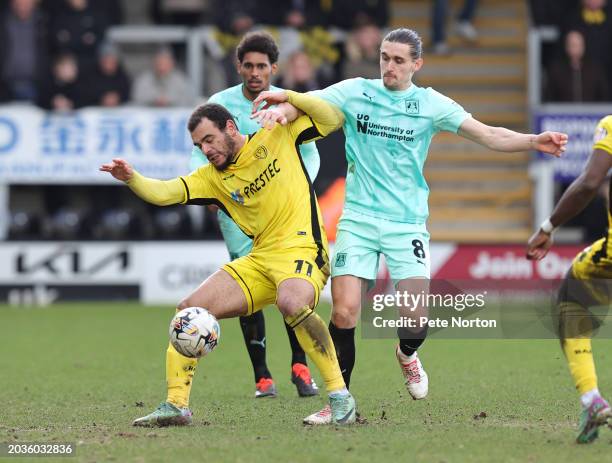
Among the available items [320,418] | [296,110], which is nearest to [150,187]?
[296,110]

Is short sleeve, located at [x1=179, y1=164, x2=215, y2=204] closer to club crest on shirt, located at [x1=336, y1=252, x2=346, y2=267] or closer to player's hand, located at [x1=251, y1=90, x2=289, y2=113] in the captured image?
player's hand, located at [x1=251, y1=90, x2=289, y2=113]

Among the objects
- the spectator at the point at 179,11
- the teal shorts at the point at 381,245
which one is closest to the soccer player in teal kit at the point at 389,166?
the teal shorts at the point at 381,245

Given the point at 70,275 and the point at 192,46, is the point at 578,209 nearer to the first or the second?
the point at 70,275

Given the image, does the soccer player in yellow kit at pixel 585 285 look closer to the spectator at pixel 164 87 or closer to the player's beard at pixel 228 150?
the player's beard at pixel 228 150

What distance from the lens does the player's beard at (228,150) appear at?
319 inches

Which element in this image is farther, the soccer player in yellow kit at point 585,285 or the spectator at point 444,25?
the spectator at point 444,25

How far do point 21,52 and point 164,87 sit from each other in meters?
2.09

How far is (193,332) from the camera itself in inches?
308

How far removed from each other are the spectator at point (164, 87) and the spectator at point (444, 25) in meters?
4.12

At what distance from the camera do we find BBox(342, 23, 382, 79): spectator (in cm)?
1878

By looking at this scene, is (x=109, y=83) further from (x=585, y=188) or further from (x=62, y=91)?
(x=585, y=188)

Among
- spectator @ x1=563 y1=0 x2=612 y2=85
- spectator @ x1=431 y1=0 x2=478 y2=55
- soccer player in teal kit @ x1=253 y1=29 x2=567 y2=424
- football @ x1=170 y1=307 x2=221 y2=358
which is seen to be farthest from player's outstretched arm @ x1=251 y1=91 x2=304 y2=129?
spectator @ x1=431 y1=0 x2=478 y2=55

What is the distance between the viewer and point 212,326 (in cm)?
789

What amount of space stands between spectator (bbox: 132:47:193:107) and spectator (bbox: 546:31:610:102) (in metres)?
5.35
